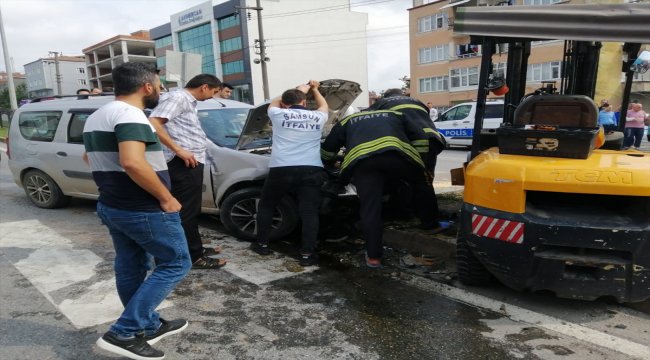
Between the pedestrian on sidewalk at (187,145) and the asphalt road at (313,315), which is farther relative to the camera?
the pedestrian on sidewalk at (187,145)

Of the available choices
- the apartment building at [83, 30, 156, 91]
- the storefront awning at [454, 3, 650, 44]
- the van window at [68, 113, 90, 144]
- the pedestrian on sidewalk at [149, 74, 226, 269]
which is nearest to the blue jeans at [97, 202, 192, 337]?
the pedestrian on sidewalk at [149, 74, 226, 269]

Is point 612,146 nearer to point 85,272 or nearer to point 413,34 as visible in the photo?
point 85,272

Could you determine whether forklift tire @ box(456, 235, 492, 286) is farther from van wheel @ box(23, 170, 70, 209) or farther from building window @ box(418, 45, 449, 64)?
building window @ box(418, 45, 449, 64)

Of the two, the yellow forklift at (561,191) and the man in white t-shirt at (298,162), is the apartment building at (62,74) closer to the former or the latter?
the man in white t-shirt at (298,162)

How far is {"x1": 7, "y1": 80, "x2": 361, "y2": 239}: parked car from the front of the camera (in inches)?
197

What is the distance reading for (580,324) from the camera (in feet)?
10.4

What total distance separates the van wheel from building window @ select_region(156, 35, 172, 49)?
62590 millimetres

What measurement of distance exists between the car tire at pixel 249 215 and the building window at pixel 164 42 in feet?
214

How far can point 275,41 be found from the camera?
57.2 meters

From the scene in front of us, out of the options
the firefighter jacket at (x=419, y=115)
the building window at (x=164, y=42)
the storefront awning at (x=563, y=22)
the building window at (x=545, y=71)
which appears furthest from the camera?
the building window at (x=164, y=42)

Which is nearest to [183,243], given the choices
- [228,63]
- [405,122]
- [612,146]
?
[405,122]

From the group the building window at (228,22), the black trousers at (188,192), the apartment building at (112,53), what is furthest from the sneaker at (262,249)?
the apartment building at (112,53)

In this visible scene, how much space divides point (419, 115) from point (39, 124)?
5435 mm

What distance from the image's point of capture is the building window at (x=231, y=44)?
52875 millimetres
